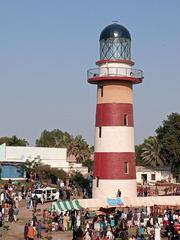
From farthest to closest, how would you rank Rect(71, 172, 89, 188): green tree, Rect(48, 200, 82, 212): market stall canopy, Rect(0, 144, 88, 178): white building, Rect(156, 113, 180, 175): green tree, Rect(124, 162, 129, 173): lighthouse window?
Rect(156, 113, 180, 175): green tree < Rect(0, 144, 88, 178): white building < Rect(71, 172, 89, 188): green tree < Rect(124, 162, 129, 173): lighthouse window < Rect(48, 200, 82, 212): market stall canopy

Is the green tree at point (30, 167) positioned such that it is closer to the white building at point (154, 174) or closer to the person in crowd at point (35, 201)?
the white building at point (154, 174)

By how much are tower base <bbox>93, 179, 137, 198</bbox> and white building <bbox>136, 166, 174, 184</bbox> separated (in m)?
33.2

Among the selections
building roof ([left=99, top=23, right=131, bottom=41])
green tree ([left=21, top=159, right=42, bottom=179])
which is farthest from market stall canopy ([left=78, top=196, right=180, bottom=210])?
green tree ([left=21, top=159, right=42, bottom=179])

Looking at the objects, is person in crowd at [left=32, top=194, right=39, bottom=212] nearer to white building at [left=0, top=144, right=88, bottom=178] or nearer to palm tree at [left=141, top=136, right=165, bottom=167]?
white building at [left=0, top=144, right=88, bottom=178]

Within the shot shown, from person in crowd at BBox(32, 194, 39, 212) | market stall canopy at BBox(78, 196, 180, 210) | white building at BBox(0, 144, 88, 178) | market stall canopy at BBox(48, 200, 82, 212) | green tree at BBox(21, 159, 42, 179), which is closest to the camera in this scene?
market stall canopy at BBox(48, 200, 82, 212)

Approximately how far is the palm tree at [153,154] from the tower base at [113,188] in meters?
37.4

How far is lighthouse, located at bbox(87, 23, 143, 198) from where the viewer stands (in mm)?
38344

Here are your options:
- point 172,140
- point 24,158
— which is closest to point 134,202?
point 24,158

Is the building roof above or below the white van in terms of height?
above

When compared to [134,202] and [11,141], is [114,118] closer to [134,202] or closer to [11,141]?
[134,202]

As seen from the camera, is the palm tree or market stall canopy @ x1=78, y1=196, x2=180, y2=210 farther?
the palm tree

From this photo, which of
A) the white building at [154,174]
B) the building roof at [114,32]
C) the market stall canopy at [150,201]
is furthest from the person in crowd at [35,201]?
the white building at [154,174]

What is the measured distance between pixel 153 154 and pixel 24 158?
74.9 ft

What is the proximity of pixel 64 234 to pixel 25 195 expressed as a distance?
13.7m
